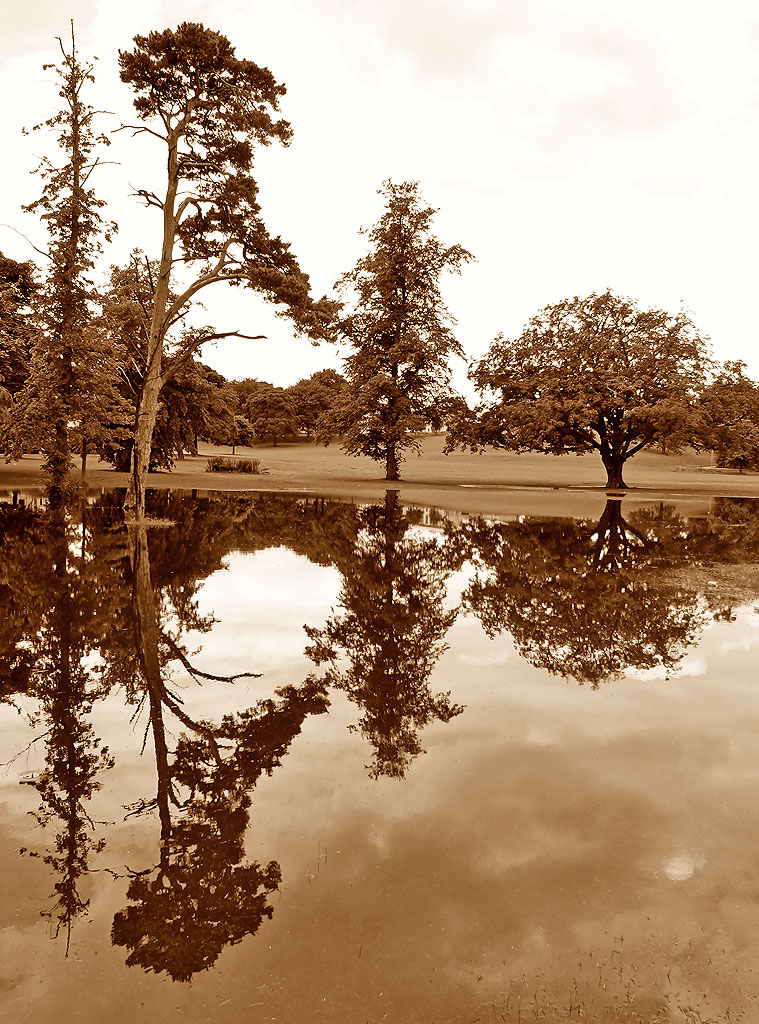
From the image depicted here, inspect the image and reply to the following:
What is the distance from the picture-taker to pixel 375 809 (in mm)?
5102

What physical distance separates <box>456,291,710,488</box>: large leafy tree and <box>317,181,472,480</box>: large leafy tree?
11.4 ft

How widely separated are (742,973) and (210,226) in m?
24.1

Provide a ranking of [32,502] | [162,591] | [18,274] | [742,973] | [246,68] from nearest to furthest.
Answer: [742,973], [162,591], [246,68], [32,502], [18,274]

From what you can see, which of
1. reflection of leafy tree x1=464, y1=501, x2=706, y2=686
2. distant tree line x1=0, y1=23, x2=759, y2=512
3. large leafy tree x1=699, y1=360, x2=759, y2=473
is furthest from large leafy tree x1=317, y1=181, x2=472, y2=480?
reflection of leafy tree x1=464, y1=501, x2=706, y2=686

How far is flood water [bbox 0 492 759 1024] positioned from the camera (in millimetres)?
3455

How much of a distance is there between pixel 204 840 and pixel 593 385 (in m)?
46.2

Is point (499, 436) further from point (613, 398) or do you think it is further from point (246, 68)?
point (246, 68)

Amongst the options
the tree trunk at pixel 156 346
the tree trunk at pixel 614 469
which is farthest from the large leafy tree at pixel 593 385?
the tree trunk at pixel 156 346

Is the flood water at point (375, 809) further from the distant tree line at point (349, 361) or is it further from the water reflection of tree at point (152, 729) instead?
the distant tree line at point (349, 361)

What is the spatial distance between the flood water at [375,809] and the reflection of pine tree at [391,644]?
6 cm

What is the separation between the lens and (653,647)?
9.55m

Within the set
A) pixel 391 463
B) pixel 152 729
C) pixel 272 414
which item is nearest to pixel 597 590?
pixel 152 729

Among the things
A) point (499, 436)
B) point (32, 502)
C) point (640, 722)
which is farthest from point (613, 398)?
point (640, 722)

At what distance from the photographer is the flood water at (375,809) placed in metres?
3.46
